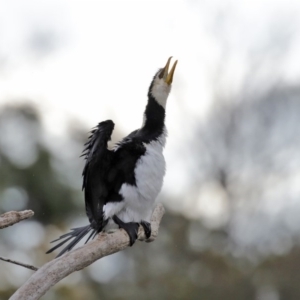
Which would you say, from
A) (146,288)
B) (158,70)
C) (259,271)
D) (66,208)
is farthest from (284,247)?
(158,70)

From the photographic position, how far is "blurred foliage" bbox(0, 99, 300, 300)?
40.9 feet

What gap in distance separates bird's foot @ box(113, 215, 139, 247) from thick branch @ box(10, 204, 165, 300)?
1.1 inches

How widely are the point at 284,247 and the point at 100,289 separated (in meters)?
3.05

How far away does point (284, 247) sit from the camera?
517 inches

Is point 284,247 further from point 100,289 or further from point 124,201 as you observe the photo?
point 124,201

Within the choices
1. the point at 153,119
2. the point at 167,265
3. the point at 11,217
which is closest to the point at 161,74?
the point at 153,119

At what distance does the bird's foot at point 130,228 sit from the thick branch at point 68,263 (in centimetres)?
3

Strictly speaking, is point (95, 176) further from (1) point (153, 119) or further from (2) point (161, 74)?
(2) point (161, 74)

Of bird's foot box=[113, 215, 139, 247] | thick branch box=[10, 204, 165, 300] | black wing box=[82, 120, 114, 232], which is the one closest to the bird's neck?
black wing box=[82, 120, 114, 232]

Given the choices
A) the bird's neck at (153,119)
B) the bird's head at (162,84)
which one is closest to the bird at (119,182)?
the bird's neck at (153,119)

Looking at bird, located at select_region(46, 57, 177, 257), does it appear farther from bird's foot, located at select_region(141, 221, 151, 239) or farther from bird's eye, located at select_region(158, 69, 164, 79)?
bird's eye, located at select_region(158, 69, 164, 79)

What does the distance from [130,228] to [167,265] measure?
8.89m

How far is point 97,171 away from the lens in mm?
4398

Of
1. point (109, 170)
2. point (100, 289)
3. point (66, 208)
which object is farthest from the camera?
point (66, 208)
